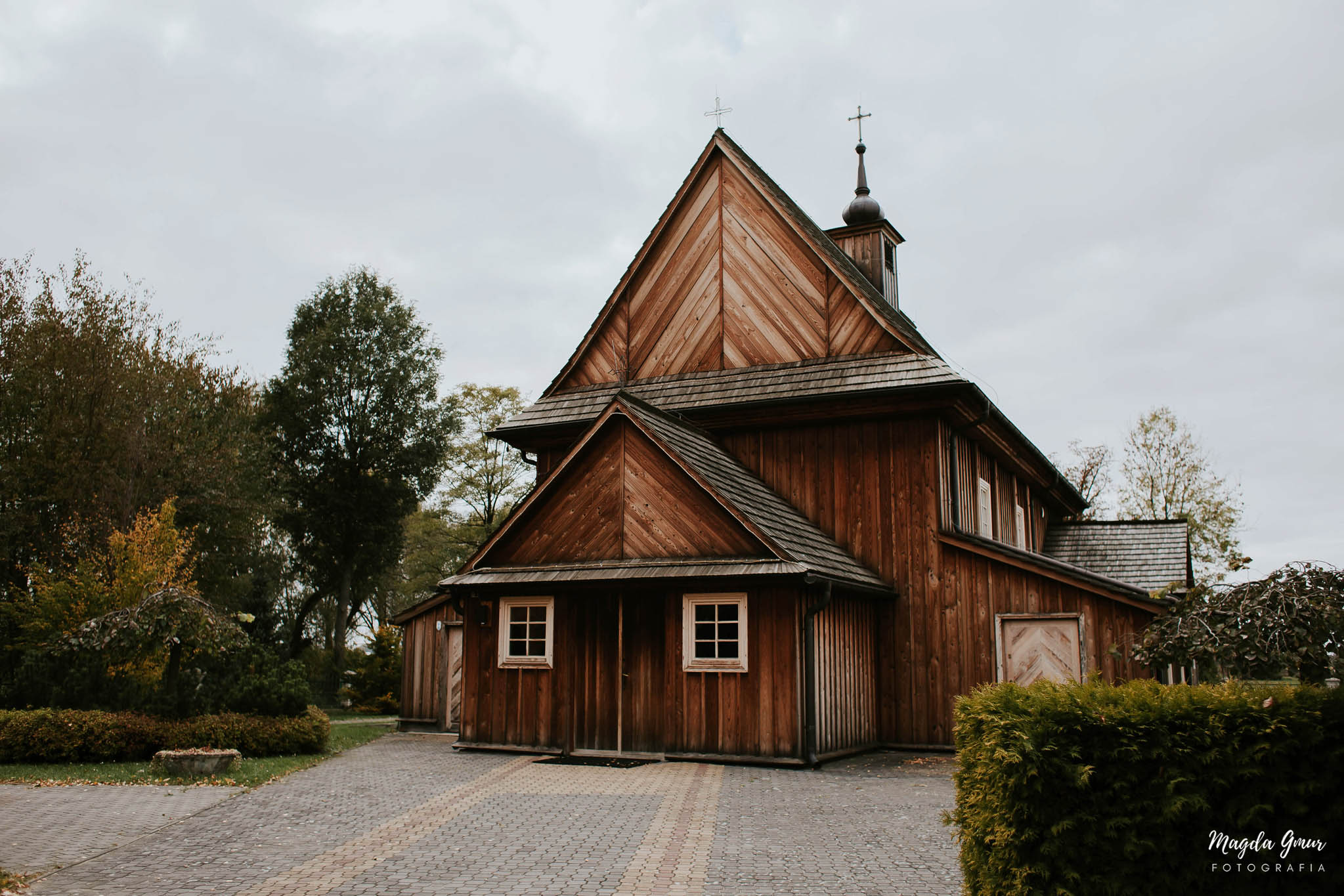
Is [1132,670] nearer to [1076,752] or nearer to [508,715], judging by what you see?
[508,715]

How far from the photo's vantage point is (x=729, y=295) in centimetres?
1989

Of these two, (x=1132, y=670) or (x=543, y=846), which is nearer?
(x=543, y=846)

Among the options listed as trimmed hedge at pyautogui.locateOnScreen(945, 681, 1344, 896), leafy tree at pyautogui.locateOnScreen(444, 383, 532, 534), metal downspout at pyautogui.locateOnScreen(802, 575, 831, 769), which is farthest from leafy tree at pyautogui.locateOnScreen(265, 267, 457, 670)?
trimmed hedge at pyautogui.locateOnScreen(945, 681, 1344, 896)

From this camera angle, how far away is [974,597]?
54.5ft

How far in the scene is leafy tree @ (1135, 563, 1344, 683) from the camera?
8.28m

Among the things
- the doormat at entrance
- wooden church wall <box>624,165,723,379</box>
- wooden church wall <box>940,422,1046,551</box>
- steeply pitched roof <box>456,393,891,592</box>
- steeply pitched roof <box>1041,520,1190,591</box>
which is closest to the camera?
the doormat at entrance

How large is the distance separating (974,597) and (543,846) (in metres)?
9.86

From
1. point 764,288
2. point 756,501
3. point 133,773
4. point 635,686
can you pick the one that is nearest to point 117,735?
point 133,773

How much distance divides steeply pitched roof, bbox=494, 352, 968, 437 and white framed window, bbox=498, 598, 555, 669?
460 centimetres

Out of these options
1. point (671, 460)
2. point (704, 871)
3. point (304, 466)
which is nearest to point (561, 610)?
point (671, 460)

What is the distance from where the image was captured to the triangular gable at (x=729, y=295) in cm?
1886

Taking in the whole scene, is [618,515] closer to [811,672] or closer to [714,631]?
[714,631]

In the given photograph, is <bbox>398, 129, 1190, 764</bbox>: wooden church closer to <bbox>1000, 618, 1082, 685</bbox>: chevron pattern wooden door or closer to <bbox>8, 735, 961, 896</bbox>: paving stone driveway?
<bbox>1000, 618, 1082, 685</bbox>: chevron pattern wooden door

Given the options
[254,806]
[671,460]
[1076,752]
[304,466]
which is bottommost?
[254,806]
